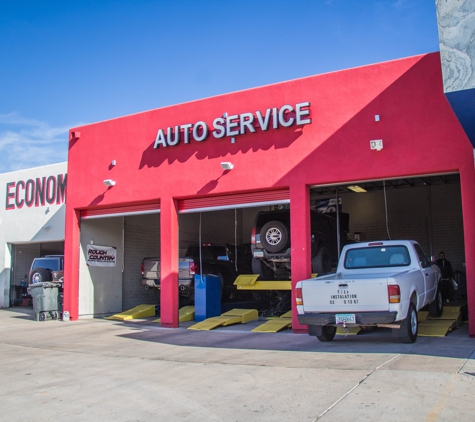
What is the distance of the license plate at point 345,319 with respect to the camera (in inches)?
352

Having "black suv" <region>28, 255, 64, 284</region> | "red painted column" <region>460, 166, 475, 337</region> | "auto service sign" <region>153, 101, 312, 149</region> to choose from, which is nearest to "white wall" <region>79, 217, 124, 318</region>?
"black suv" <region>28, 255, 64, 284</region>

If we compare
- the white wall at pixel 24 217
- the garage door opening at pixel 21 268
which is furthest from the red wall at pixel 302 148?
the garage door opening at pixel 21 268

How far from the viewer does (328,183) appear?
39.0 feet

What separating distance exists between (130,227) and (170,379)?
1170cm

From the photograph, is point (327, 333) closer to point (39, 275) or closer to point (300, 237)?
point (300, 237)

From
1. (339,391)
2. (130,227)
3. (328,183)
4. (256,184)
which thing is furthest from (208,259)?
(339,391)

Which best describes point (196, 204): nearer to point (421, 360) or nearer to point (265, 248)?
point (265, 248)

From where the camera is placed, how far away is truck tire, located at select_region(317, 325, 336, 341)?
32.8 ft

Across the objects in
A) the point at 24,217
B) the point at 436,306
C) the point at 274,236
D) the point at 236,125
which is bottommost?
the point at 436,306

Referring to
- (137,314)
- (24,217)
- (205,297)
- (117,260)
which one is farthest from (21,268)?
(205,297)

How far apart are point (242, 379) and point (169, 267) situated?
692 cm

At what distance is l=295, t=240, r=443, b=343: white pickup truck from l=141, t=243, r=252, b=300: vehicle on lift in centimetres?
639

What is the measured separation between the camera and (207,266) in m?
17.4

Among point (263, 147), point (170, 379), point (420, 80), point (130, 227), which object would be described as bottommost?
point (170, 379)
